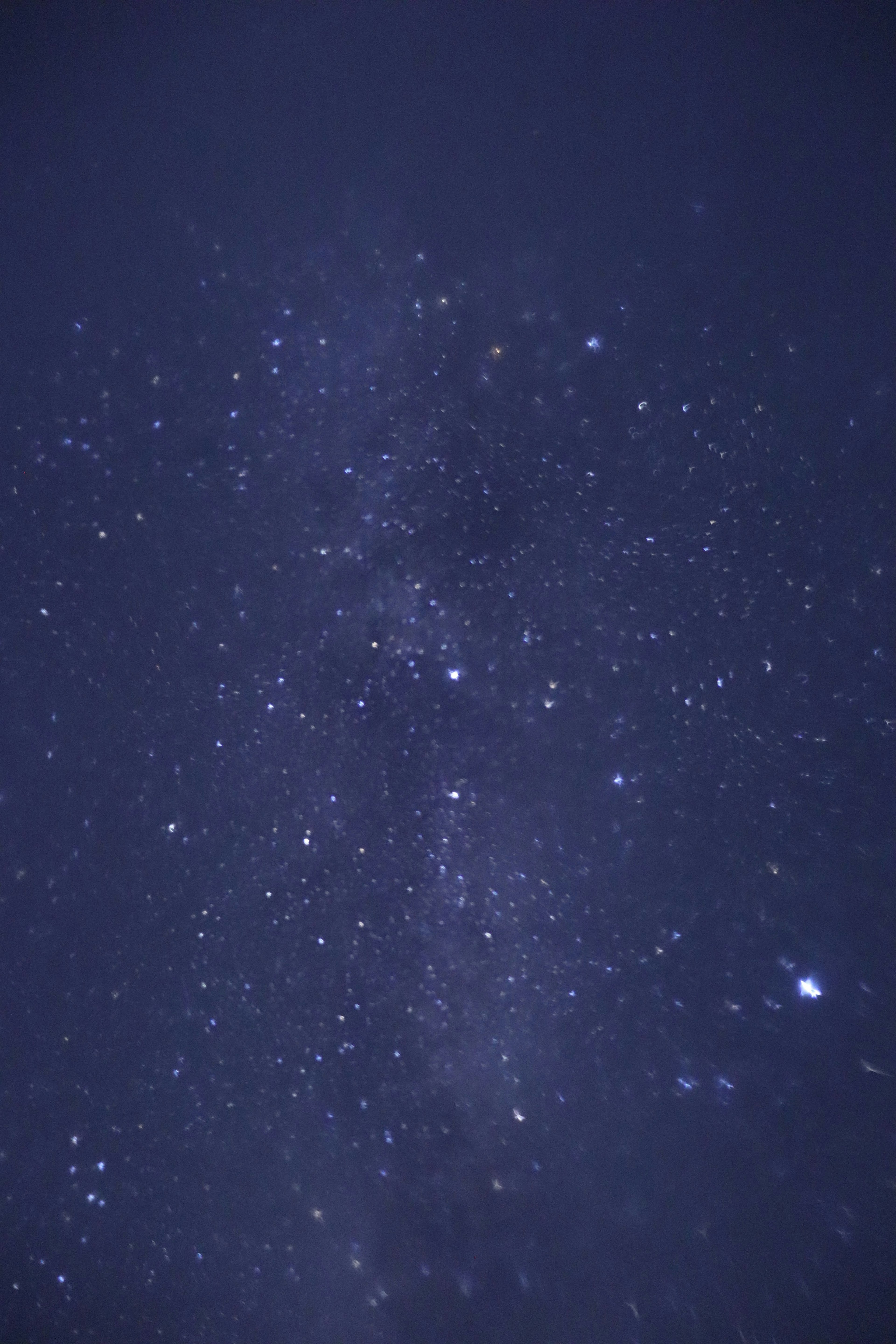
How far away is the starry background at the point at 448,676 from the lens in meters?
0.95

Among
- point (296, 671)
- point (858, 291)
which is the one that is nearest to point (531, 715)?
point (296, 671)

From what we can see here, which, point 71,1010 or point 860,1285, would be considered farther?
point 71,1010

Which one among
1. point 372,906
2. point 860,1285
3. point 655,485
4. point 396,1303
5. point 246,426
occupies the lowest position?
point 860,1285

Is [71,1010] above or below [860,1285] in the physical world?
above

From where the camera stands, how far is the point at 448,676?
3.30 feet

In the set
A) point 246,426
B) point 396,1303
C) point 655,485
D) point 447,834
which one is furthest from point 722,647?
point 396,1303

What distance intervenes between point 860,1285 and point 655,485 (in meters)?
0.90

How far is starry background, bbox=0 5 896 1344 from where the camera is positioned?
0.95 metres

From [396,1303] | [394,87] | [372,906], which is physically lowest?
[396,1303]

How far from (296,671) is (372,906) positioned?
0.94 ft

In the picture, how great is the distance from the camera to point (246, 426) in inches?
40.1

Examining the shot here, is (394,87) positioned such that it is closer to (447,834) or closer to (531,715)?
(531,715)

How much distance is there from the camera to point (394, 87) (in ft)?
3.27

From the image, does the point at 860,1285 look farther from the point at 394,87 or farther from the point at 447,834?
the point at 394,87
